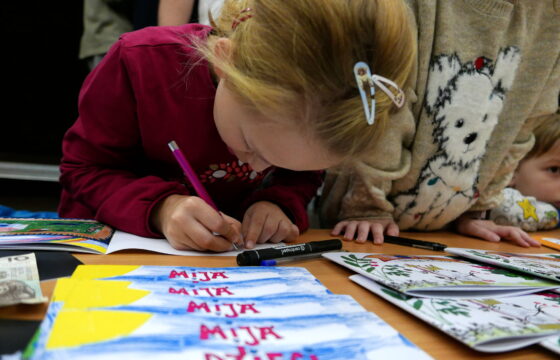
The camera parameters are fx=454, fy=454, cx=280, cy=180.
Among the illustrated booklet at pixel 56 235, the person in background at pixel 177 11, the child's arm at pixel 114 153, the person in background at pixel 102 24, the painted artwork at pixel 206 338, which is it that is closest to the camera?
the painted artwork at pixel 206 338

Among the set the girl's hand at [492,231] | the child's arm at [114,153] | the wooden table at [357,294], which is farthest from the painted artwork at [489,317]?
the girl's hand at [492,231]

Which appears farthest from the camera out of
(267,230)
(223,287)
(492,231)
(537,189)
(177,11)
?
(537,189)

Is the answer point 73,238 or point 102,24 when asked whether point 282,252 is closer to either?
point 73,238

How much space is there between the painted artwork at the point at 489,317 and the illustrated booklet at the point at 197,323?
4 cm

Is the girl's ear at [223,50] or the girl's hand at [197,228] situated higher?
the girl's ear at [223,50]

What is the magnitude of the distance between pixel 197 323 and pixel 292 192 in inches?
17.9

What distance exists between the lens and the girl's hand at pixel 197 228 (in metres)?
0.56

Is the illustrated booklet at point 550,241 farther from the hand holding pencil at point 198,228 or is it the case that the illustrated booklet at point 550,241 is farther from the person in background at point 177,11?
the person in background at point 177,11

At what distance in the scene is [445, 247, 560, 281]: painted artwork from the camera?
1.84 ft

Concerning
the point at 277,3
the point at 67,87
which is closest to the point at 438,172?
the point at 277,3

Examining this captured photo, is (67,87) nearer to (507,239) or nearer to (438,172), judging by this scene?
(438,172)

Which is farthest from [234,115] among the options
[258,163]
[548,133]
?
[548,133]

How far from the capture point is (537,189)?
1.15 metres

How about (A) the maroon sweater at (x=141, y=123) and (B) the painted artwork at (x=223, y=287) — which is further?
(A) the maroon sweater at (x=141, y=123)
